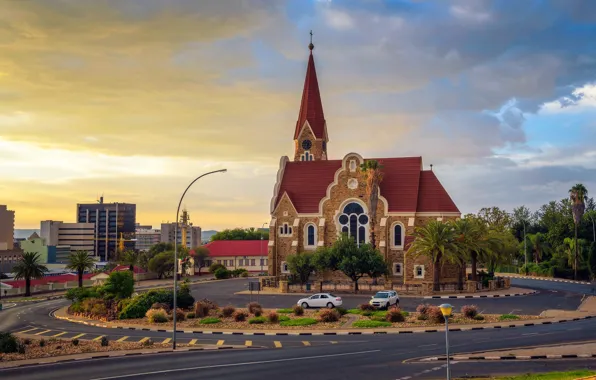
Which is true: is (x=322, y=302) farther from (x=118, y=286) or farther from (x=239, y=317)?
(x=118, y=286)

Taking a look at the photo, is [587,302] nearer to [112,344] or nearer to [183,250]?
[112,344]

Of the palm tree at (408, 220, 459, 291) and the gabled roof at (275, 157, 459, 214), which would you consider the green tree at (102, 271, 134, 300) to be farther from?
the gabled roof at (275, 157, 459, 214)

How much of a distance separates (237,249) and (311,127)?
3137 cm

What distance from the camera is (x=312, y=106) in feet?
295

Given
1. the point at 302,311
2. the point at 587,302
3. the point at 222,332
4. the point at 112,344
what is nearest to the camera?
the point at 112,344

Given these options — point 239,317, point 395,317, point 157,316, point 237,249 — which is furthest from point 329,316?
point 237,249

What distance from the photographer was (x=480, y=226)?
63.2 meters

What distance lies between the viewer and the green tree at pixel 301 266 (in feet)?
221

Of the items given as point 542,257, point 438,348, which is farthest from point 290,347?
point 542,257

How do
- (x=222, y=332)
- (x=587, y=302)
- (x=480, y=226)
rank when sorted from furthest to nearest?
(x=480, y=226) < (x=587, y=302) < (x=222, y=332)

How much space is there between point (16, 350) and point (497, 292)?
44.4 m

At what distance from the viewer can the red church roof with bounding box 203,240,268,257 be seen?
108 meters

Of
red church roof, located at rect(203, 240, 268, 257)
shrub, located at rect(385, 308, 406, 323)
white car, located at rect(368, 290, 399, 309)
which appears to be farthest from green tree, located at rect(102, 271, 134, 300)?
red church roof, located at rect(203, 240, 268, 257)

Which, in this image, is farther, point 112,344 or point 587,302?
point 587,302
